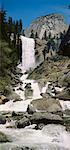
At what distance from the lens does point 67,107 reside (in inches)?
1430

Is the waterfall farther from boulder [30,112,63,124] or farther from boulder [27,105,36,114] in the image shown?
boulder [30,112,63,124]

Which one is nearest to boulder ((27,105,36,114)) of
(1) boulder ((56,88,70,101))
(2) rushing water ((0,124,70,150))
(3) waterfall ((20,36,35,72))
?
(2) rushing water ((0,124,70,150))

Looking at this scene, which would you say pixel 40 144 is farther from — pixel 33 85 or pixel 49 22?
pixel 49 22

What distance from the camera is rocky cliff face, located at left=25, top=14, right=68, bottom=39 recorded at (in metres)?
140

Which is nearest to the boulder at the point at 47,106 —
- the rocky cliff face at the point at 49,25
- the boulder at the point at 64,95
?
the boulder at the point at 64,95

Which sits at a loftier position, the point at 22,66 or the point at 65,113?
the point at 22,66

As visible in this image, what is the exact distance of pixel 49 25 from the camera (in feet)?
474

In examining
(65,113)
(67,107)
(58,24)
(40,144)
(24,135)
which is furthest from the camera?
(58,24)

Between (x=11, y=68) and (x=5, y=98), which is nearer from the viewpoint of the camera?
(x=5, y=98)

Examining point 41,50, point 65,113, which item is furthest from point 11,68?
point 65,113

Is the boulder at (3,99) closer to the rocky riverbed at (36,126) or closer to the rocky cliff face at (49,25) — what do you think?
the rocky riverbed at (36,126)

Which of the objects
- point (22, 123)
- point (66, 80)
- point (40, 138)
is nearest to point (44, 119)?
point (22, 123)

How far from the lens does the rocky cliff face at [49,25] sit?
460 feet

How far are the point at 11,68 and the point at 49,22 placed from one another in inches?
3479
